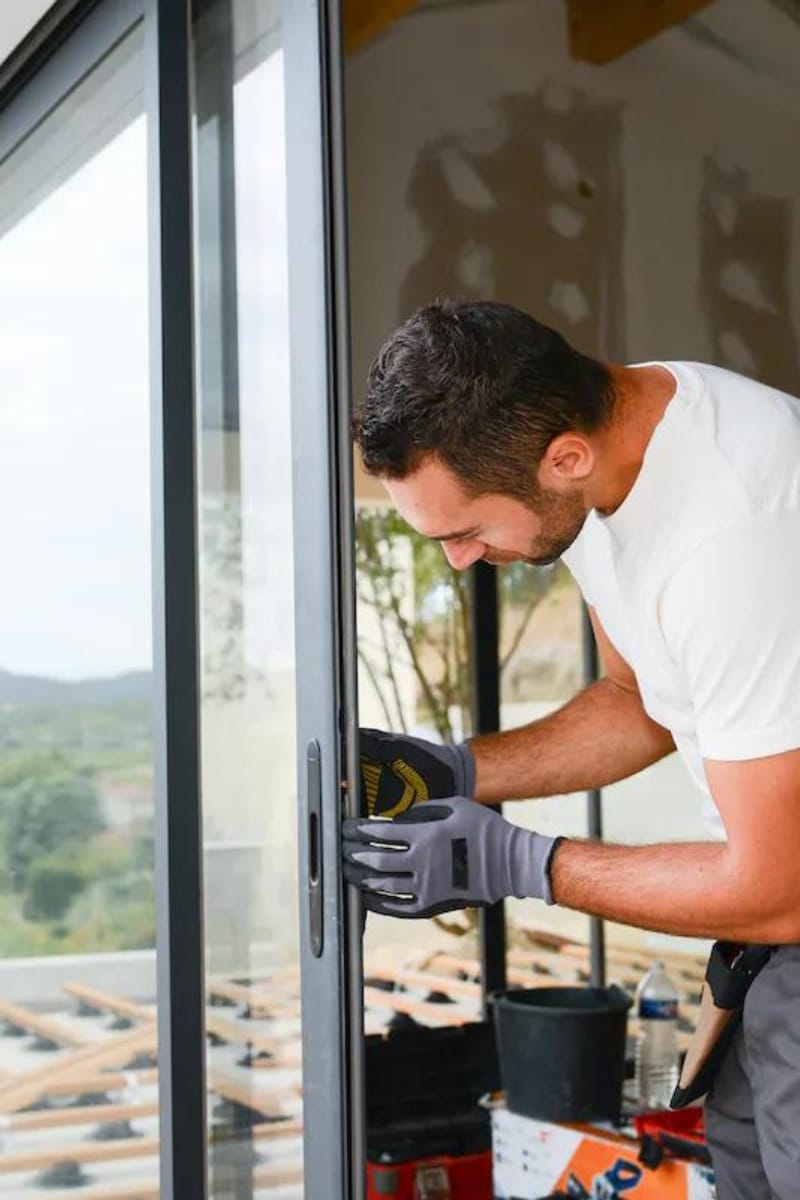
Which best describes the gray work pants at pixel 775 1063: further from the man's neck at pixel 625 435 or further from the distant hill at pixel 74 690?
the distant hill at pixel 74 690

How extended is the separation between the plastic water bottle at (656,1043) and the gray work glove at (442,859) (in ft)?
7.32

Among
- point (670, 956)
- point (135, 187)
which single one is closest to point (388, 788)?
point (135, 187)

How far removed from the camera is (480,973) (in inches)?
187

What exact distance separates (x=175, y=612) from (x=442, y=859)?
0.45 meters

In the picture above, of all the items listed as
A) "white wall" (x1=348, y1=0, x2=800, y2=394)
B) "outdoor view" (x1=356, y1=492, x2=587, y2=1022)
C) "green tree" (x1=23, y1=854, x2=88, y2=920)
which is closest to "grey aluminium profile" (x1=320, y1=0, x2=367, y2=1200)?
"green tree" (x1=23, y1=854, x2=88, y2=920)

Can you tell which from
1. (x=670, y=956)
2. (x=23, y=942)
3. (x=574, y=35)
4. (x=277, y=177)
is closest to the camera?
(x=277, y=177)

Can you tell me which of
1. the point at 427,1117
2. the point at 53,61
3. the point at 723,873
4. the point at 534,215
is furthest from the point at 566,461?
the point at 427,1117

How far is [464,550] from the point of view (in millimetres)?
1868

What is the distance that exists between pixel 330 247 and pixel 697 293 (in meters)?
2.82

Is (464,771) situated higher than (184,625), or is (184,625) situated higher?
(184,625)

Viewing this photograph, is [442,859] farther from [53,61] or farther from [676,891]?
[53,61]

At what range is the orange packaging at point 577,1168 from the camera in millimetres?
3051

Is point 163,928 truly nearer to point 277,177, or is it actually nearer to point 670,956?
point 277,177

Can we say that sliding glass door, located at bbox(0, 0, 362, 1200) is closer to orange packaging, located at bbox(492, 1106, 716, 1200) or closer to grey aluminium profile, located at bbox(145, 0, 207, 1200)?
grey aluminium profile, located at bbox(145, 0, 207, 1200)
